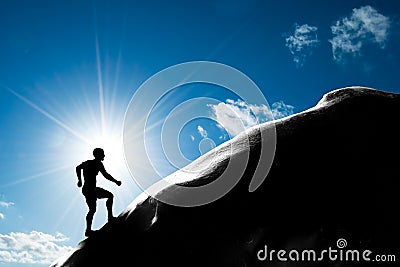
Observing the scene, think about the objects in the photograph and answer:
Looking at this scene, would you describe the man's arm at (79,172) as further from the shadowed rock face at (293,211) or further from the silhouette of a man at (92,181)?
the shadowed rock face at (293,211)

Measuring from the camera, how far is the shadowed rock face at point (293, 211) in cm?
827

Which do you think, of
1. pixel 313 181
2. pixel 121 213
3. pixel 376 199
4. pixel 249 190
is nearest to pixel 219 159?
pixel 249 190

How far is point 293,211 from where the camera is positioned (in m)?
8.76

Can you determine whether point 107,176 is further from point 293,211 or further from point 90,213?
point 293,211

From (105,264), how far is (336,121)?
315 inches

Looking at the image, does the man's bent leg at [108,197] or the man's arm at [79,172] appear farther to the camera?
the man's bent leg at [108,197]

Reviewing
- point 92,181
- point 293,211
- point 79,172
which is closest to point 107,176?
point 92,181
